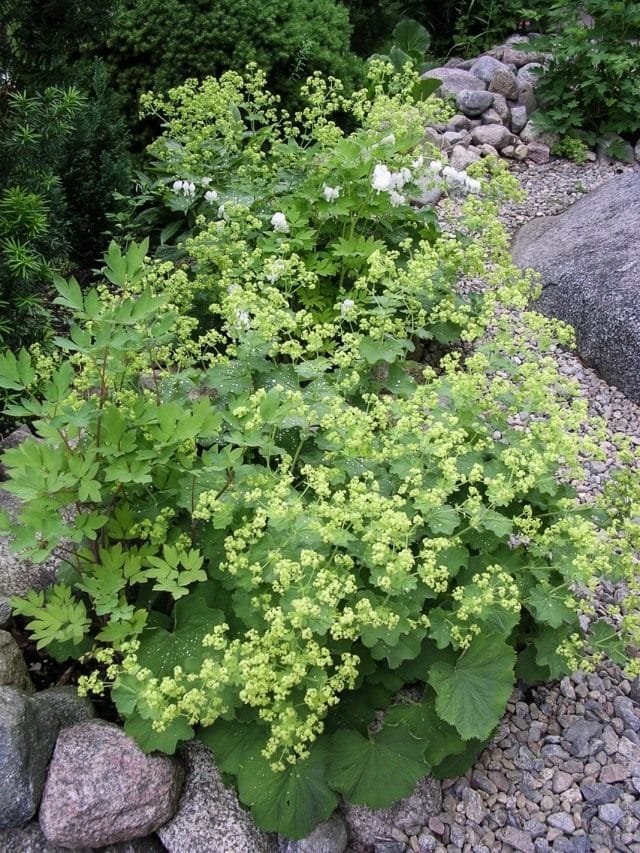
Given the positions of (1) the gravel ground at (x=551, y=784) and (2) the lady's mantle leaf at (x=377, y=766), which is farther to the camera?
(1) the gravel ground at (x=551, y=784)

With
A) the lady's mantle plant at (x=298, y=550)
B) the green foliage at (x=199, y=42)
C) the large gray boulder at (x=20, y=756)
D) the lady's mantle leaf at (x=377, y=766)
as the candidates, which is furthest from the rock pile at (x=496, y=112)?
the large gray boulder at (x=20, y=756)

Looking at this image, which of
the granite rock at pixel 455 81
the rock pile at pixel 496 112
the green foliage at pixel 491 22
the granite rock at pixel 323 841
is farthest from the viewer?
the green foliage at pixel 491 22

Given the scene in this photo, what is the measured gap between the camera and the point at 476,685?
2.18m

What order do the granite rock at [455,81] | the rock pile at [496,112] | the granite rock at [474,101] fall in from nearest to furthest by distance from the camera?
1. the rock pile at [496,112]
2. the granite rock at [474,101]
3. the granite rock at [455,81]

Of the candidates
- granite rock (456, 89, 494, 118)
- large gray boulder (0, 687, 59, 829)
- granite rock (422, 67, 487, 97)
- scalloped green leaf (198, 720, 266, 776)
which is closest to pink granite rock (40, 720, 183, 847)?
large gray boulder (0, 687, 59, 829)

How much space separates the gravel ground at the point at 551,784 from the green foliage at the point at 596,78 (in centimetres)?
404

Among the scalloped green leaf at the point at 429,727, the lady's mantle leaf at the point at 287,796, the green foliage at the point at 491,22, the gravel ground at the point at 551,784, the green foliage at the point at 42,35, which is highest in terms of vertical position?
the green foliage at the point at 42,35

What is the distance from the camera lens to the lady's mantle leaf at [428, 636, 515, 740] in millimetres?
2111

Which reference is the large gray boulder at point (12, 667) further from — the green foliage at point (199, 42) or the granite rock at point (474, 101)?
the granite rock at point (474, 101)

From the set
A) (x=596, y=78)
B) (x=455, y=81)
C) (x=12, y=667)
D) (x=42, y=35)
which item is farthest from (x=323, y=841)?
(x=455, y=81)

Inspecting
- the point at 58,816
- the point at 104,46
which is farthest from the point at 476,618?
the point at 104,46

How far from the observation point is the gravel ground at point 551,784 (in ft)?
7.61

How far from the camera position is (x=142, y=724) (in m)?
2.17

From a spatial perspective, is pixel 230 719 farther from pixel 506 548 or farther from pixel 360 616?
pixel 506 548
